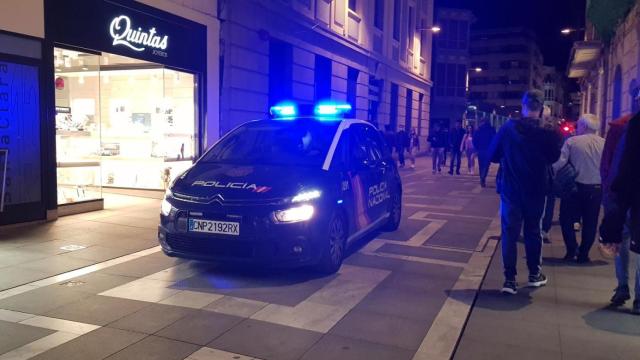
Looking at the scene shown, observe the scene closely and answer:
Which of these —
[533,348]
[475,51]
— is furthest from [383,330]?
[475,51]

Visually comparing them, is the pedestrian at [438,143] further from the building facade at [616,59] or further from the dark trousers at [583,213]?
the dark trousers at [583,213]

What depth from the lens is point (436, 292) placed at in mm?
5348

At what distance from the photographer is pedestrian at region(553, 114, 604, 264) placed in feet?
21.0

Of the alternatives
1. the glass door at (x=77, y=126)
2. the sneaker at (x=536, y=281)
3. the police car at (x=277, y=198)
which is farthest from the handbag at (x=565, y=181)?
the glass door at (x=77, y=126)

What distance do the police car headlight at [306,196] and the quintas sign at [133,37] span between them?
6212 mm

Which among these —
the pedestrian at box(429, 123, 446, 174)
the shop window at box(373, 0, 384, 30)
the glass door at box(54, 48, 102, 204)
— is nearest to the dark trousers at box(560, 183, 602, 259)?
the glass door at box(54, 48, 102, 204)

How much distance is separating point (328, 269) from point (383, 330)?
5.01 feet

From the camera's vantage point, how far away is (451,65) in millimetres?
41312

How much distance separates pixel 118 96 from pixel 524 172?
937 centimetres

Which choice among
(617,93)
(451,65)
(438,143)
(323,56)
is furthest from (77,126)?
(451,65)

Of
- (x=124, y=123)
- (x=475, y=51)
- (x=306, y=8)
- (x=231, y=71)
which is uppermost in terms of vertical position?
(x=475, y=51)

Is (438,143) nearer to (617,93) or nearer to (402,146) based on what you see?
(402,146)

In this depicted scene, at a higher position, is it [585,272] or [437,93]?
[437,93]

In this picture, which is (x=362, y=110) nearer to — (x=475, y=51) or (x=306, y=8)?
(x=306, y=8)
